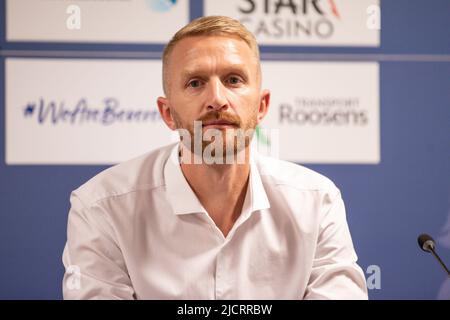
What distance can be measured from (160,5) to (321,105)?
0.68 metres

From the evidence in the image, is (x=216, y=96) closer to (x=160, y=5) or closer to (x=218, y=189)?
(x=218, y=189)

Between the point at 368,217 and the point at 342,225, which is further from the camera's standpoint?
the point at 368,217

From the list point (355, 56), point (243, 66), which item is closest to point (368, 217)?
point (355, 56)

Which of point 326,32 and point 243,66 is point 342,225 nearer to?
point 243,66

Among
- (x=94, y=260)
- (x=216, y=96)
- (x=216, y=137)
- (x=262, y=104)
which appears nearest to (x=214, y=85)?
(x=216, y=96)

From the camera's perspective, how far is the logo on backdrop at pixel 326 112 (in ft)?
6.10

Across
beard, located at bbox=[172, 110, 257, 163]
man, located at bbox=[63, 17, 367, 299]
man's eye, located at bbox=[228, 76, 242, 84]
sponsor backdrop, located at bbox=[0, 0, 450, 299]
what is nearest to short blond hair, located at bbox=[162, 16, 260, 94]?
man, located at bbox=[63, 17, 367, 299]

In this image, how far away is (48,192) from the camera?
1.80 m

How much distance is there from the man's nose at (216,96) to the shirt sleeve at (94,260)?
0.40 meters

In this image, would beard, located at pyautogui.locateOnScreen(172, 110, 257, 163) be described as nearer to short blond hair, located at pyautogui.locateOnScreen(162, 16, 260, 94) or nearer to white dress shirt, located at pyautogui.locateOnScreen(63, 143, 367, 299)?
white dress shirt, located at pyautogui.locateOnScreen(63, 143, 367, 299)

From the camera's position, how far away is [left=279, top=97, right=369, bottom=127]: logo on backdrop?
186cm

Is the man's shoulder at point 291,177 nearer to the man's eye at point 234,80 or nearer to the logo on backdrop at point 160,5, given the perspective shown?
the man's eye at point 234,80
